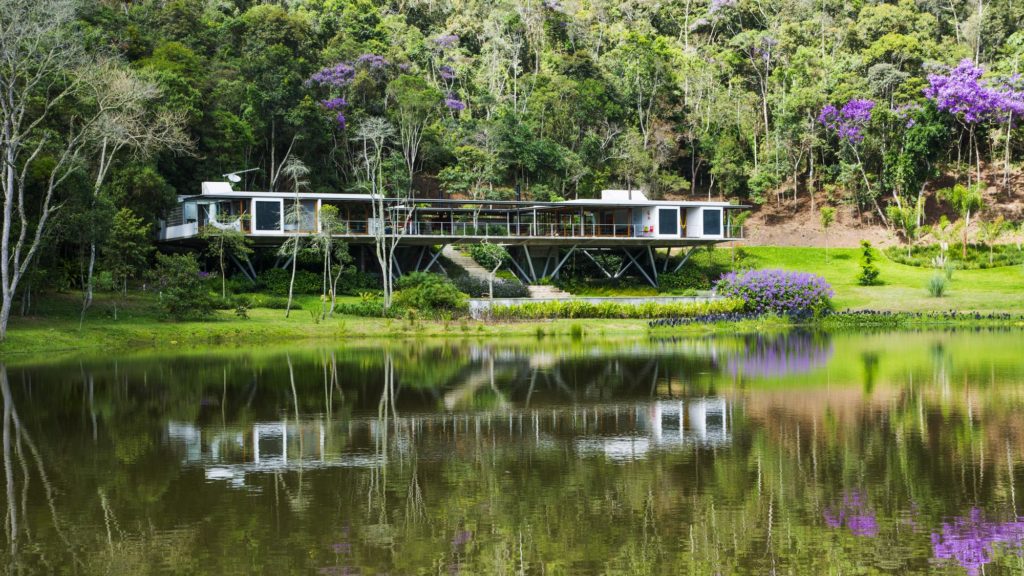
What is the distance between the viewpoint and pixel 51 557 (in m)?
9.38

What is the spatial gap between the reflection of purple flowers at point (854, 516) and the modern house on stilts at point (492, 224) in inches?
1447

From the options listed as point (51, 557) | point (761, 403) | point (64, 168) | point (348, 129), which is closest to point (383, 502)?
point (51, 557)

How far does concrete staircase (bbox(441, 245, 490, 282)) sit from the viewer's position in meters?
52.2

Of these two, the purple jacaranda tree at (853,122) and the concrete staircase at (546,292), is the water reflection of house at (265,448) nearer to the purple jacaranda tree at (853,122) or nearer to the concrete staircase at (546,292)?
the concrete staircase at (546,292)

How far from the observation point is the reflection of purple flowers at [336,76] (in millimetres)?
61406

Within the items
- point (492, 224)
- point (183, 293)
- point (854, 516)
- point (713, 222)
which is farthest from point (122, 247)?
point (854, 516)

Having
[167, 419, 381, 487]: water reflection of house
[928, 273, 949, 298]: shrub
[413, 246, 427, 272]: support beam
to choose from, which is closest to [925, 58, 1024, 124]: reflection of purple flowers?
[928, 273, 949, 298]: shrub

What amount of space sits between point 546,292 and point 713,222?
10990mm

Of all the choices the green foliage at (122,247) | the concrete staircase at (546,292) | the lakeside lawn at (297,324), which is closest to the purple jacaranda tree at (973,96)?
the lakeside lawn at (297,324)

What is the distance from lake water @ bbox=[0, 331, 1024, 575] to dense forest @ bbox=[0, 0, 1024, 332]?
26877 millimetres

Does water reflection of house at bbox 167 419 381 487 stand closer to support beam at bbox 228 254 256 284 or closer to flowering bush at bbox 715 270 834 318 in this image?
flowering bush at bbox 715 270 834 318

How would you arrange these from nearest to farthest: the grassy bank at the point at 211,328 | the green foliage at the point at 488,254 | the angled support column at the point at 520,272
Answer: the grassy bank at the point at 211,328, the green foliage at the point at 488,254, the angled support column at the point at 520,272

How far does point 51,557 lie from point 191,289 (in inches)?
1191

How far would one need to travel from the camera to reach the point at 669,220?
178 ft
